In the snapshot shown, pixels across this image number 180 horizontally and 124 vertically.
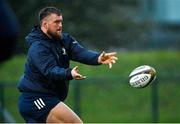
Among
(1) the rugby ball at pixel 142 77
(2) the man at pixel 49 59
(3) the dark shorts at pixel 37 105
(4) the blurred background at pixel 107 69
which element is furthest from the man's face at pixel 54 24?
(4) the blurred background at pixel 107 69

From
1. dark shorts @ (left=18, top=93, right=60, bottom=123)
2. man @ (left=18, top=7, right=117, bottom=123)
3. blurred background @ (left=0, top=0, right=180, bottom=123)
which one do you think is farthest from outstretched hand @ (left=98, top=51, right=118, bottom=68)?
blurred background @ (left=0, top=0, right=180, bottom=123)

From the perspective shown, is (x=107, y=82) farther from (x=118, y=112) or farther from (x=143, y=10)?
(x=143, y=10)

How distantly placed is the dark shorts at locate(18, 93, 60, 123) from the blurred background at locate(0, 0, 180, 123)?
3.61m

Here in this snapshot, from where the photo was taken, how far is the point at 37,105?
9.62 m

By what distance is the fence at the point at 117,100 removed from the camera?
1645cm

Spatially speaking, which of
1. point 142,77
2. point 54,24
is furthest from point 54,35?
point 142,77

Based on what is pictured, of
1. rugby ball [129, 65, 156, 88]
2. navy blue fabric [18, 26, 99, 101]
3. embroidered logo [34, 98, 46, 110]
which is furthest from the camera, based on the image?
embroidered logo [34, 98, 46, 110]

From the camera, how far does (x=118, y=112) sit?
56.5 ft

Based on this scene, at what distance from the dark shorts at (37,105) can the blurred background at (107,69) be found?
11.9ft

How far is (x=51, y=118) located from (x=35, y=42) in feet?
3.15

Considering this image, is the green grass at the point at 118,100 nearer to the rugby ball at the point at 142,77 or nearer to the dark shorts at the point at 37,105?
the dark shorts at the point at 37,105

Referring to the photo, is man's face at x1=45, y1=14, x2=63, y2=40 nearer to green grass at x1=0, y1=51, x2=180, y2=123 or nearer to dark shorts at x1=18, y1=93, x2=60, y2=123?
dark shorts at x1=18, y1=93, x2=60, y2=123

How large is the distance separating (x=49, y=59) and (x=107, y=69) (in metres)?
10.4

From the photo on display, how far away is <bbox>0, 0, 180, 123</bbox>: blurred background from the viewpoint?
655 inches
